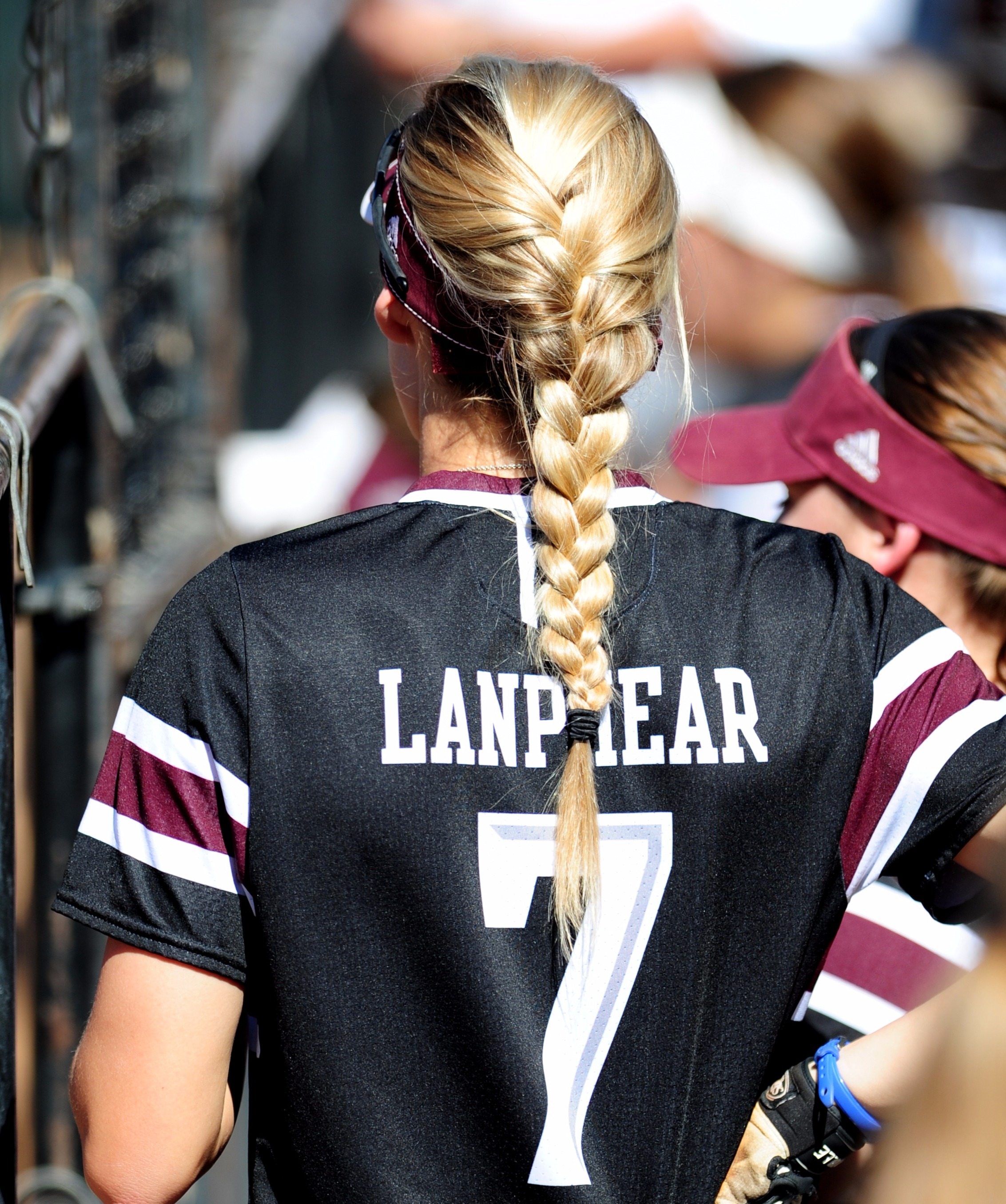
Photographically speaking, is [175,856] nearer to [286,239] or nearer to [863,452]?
[863,452]

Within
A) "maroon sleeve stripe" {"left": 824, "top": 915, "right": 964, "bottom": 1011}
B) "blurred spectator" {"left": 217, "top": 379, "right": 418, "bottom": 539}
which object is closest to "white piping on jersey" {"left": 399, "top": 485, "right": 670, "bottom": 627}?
"maroon sleeve stripe" {"left": 824, "top": 915, "right": 964, "bottom": 1011}

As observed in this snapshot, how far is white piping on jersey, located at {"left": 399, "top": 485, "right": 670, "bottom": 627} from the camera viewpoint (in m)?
1.23

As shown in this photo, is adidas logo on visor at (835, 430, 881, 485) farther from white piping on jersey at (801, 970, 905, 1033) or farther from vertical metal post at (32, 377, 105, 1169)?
vertical metal post at (32, 377, 105, 1169)

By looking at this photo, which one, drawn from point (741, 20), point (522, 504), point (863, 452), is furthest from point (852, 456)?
point (741, 20)

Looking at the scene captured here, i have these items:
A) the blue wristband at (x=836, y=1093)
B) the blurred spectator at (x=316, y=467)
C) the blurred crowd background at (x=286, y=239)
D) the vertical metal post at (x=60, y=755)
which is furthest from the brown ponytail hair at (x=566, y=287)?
the blurred spectator at (x=316, y=467)

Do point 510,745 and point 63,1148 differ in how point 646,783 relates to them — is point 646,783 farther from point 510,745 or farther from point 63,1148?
point 63,1148

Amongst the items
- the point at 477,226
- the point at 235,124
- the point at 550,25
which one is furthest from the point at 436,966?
the point at 550,25

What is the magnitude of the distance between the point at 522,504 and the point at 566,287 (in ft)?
0.66

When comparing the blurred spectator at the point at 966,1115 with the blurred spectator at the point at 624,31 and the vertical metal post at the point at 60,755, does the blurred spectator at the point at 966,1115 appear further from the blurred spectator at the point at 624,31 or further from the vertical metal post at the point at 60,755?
the blurred spectator at the point at 624,31

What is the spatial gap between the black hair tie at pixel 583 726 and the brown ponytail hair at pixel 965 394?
73 centimetres

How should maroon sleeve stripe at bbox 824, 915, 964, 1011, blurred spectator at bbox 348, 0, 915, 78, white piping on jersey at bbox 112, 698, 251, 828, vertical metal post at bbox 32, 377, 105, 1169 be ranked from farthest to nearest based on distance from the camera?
blurred spectator at bbox 348, 0, 915, 78
vertical metal post at bbox 32, 377, 105, 1169
maroon sleeve stripe at bbox 824, 915, 964, 1011
white piping on jersey at bbox 112, 698, 251, 828

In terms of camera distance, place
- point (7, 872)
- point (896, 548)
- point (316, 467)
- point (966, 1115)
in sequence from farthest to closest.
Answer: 1. point (316, 467)
2. point (896, 548)
3. point (7, 872)
4. point (966, 1115)

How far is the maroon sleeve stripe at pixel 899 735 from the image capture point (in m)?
1.27

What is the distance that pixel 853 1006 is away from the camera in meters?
1.63
